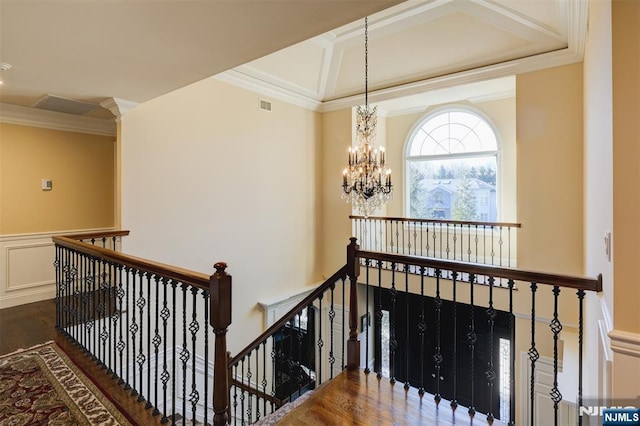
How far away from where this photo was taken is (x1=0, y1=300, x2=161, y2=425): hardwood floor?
2.20m

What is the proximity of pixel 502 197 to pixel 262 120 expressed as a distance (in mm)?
4689

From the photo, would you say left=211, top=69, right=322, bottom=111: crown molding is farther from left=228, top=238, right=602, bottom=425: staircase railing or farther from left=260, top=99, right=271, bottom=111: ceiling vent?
left=228, top=238, right=602, bottom=425: staircase railing

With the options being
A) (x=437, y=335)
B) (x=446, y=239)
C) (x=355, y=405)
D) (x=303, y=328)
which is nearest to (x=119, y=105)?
(x=355, y=405)

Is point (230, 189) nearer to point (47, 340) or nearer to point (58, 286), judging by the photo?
point (58, 286)

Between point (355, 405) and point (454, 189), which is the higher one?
point (454, 189)

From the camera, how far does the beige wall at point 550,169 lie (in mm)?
4160

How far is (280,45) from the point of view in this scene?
2402 mm

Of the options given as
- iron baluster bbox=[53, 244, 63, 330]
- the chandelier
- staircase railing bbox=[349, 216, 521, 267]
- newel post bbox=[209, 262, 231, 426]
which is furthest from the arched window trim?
iron baluster bbox=[53, 244, 63, 330]

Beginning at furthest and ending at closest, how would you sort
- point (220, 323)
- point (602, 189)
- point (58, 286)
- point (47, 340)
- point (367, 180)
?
point (367, 180) → point (58, 286) → point (47, 340) → point (602, 189) → point (220, 323)

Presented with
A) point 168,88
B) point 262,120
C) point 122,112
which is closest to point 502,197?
point 262,120

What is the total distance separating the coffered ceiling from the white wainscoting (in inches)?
73.6

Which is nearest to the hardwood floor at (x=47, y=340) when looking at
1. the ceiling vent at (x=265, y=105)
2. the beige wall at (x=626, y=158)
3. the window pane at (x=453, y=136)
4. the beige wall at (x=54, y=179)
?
the beige wall at (x=54, y=179)

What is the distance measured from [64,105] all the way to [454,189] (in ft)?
21.6

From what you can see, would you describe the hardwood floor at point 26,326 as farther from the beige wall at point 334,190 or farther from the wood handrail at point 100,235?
the beige wall at point 334,190
